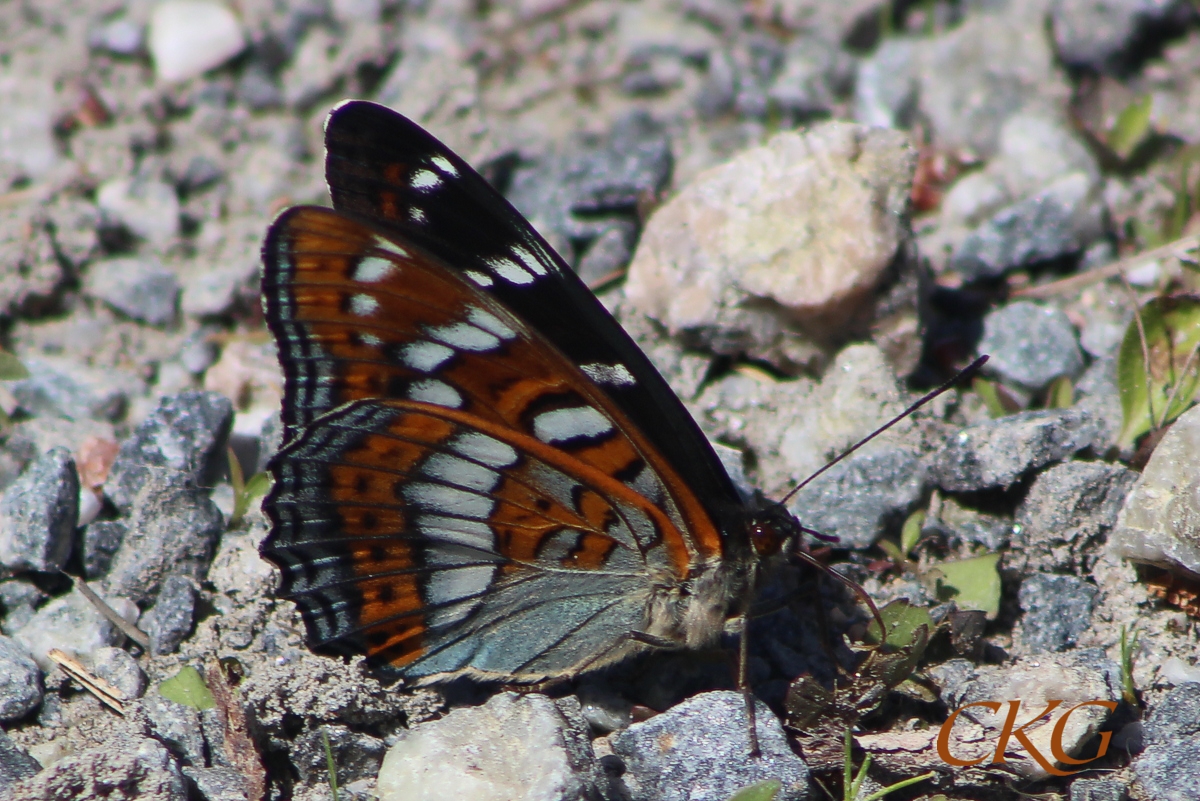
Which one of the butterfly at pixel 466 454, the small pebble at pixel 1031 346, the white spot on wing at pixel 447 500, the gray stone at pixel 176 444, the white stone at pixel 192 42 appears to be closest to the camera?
the butterfly at pixel 466 454

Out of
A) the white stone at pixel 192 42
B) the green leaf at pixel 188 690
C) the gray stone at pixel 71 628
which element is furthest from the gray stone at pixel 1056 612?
the white stone at pixel 192 42

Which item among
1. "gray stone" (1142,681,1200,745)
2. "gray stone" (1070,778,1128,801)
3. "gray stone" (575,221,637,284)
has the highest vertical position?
"gray stone" (575,221,637,284)

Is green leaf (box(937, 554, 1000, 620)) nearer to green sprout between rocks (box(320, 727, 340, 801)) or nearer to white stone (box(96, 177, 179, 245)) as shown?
green sprout between rocks (box(320, 727, 340, 801))

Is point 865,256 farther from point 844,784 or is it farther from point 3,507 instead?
point 3,507

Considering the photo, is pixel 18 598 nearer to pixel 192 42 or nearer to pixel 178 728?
pixel 178 728

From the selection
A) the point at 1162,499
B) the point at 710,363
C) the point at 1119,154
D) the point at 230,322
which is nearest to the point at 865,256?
the point at 710,363

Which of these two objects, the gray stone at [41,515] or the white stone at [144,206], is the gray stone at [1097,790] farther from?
the white stone at [144,206]

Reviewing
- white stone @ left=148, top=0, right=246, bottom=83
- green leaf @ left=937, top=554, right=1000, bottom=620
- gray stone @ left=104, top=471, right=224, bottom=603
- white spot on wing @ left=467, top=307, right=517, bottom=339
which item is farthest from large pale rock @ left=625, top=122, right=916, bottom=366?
white stone @ left=148, top=0, right=246, bottom=83
